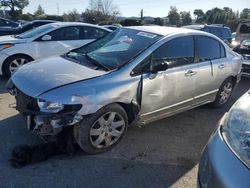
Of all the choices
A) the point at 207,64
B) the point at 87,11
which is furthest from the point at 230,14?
the point at 207,64

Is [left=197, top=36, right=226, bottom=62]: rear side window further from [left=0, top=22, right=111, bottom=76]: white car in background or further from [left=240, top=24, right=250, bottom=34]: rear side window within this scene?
[left=240, top=24, right=250, bottom=34]: rear side window

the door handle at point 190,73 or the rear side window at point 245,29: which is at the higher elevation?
the rear side window at point 245,29

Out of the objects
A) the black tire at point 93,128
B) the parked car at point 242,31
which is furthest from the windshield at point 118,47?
the parked car at point 242,31

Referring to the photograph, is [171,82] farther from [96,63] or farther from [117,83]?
[96,63]

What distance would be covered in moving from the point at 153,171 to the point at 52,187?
1.17m

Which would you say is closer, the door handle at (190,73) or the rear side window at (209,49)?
the door handle at (190,73)

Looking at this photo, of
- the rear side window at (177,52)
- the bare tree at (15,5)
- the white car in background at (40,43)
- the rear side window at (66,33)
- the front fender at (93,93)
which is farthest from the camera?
the bare tree at (15,5)

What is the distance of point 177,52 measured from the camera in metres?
4.54

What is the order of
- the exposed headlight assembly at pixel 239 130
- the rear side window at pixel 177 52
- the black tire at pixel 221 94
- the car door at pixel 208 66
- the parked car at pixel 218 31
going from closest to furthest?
1. the exposed headlight assembly at pixel 239 130
2. the rear side window at pixel 177 52
3. the car door at pixel 208 66
4. the black tire at pixel 221 94
5. the parked car at pixel 218 31

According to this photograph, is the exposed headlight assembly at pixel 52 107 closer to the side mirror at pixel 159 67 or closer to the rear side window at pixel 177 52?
the side mirror at pixel 159 67

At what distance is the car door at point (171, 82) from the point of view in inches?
162

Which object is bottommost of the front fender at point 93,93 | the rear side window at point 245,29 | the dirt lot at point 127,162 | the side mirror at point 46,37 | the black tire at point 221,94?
the dirt lot at point 127,162

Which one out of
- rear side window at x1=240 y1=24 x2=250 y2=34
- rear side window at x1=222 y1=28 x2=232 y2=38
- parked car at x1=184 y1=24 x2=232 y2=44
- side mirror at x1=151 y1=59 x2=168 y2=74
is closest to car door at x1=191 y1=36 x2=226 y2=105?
side mirror at x1=151 y1=59 x2=168 y2=74

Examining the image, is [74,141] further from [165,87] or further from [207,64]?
[207,64]
